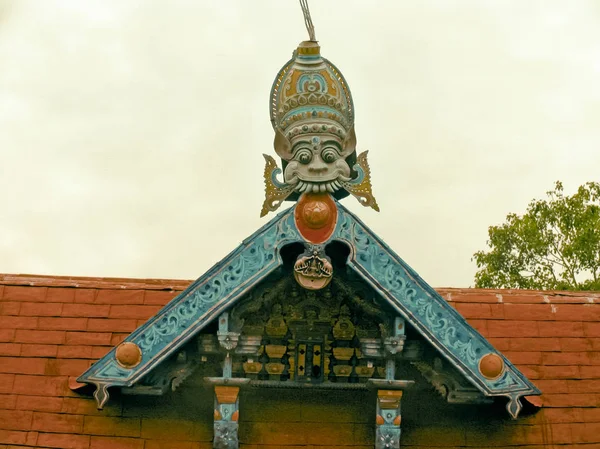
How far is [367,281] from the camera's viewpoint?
8.72 m

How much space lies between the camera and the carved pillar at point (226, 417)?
353 inches

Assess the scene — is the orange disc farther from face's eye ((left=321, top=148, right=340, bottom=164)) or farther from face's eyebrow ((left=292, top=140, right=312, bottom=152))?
face's eyebrow ((left=292, top=140, right=312, bottom=152))

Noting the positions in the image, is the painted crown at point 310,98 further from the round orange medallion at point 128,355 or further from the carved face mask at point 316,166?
the round orange medallion at point 128,355

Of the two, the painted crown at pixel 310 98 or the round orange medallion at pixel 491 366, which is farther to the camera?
the painted crown at pixel 310 98

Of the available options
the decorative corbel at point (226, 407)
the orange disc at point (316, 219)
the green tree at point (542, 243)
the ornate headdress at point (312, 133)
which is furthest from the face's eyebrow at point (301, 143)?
the green tree at point (542, 243)

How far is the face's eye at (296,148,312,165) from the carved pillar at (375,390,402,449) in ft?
6.57

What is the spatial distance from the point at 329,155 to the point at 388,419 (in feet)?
7.38

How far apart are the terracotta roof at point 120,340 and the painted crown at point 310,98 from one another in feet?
7.65

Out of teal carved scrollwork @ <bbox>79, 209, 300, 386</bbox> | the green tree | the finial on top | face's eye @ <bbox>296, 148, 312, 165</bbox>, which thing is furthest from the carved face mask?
the green tree

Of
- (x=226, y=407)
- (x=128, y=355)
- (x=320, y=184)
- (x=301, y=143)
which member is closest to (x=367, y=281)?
(x=320, y=184)

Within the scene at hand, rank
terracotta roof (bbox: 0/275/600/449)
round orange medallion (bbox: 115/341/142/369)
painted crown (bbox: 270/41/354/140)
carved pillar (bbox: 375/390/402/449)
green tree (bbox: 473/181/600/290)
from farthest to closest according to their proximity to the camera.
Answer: green tree (bbox: 473/181/600/290), terracotta roof (bbox: 0/275/600/449), painted crown (bbox: 270/41/354/140), carved pillar (bbox: 375/390/402/449), round orange medallion (bbox: 115/341/142/369)

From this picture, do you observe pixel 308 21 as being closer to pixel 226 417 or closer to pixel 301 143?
pixel 301 143

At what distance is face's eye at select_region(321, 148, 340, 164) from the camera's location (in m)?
9.02

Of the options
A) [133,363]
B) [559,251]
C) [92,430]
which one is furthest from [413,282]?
[559,251]
